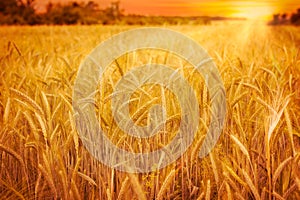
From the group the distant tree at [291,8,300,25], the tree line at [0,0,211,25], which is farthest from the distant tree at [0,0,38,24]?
the distant tree at [291,8,300,25]

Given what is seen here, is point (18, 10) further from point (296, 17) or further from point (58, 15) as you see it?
point (296, 17)

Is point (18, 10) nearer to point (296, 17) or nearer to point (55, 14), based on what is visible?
point (55, 14)

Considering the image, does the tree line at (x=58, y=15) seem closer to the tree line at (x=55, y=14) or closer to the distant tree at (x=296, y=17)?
the tree line at (x=55, y=14)

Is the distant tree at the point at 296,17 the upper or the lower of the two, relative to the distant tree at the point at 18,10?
upper

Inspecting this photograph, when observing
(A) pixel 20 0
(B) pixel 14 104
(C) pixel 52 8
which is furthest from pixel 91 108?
(C) pixel 52 8

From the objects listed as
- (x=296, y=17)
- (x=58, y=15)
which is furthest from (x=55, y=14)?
(x=296, y=17)

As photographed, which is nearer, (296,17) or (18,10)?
(18,10)

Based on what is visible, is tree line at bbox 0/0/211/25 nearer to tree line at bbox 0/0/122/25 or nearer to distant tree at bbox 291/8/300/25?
tree line at bbox 0/0/122/25

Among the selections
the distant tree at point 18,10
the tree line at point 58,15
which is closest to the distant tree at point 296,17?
the tree line at point 58,15

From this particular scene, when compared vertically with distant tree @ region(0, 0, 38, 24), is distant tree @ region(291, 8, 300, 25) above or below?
above

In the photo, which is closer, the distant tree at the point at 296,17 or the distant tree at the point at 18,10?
the distant tree at the point at 18,10

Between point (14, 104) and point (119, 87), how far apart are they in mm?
485

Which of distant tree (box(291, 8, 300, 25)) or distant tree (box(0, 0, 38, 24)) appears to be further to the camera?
distant tree (box(291, 8, 300, 25))

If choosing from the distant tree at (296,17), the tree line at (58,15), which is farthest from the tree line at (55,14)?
the distant tree at (296,17)
